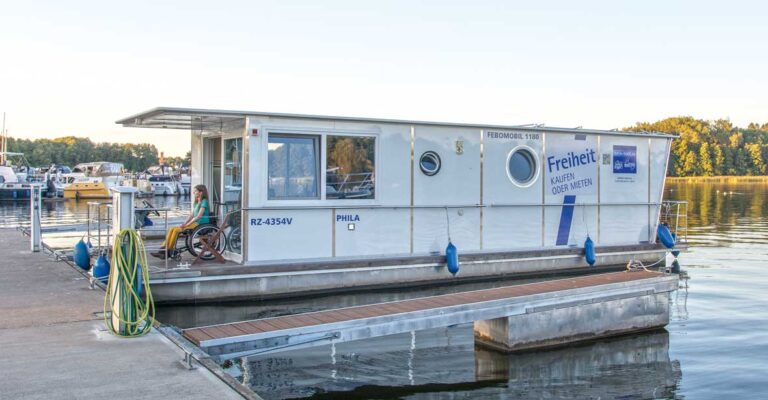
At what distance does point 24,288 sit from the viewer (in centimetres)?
1017

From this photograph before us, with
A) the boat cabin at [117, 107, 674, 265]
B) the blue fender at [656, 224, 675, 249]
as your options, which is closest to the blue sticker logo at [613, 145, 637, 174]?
the boat cabin at [117, 107, 674, 265]

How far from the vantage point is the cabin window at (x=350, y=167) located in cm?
1209

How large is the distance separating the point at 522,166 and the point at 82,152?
328 ft

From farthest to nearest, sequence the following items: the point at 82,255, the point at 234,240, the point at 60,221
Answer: the point at 60,221 → the point at 234,240 → the point at 82,255

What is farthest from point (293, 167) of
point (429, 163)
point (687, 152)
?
point (687, 152)

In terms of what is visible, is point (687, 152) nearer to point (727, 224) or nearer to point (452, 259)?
point (727, 224)

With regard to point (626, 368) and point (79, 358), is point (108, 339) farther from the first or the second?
point (626, 368)

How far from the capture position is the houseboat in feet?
37.8

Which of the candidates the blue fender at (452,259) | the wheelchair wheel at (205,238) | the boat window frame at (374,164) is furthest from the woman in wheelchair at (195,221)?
the blue fender at (452,259)

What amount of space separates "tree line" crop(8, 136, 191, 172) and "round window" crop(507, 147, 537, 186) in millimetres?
86950

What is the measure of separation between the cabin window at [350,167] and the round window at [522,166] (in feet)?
10.3

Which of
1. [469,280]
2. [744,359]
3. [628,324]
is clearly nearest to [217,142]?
[469,280]

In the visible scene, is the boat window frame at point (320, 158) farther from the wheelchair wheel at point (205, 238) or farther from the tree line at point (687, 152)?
the tree line at point (687, 152)

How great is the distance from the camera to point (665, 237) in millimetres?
15523
